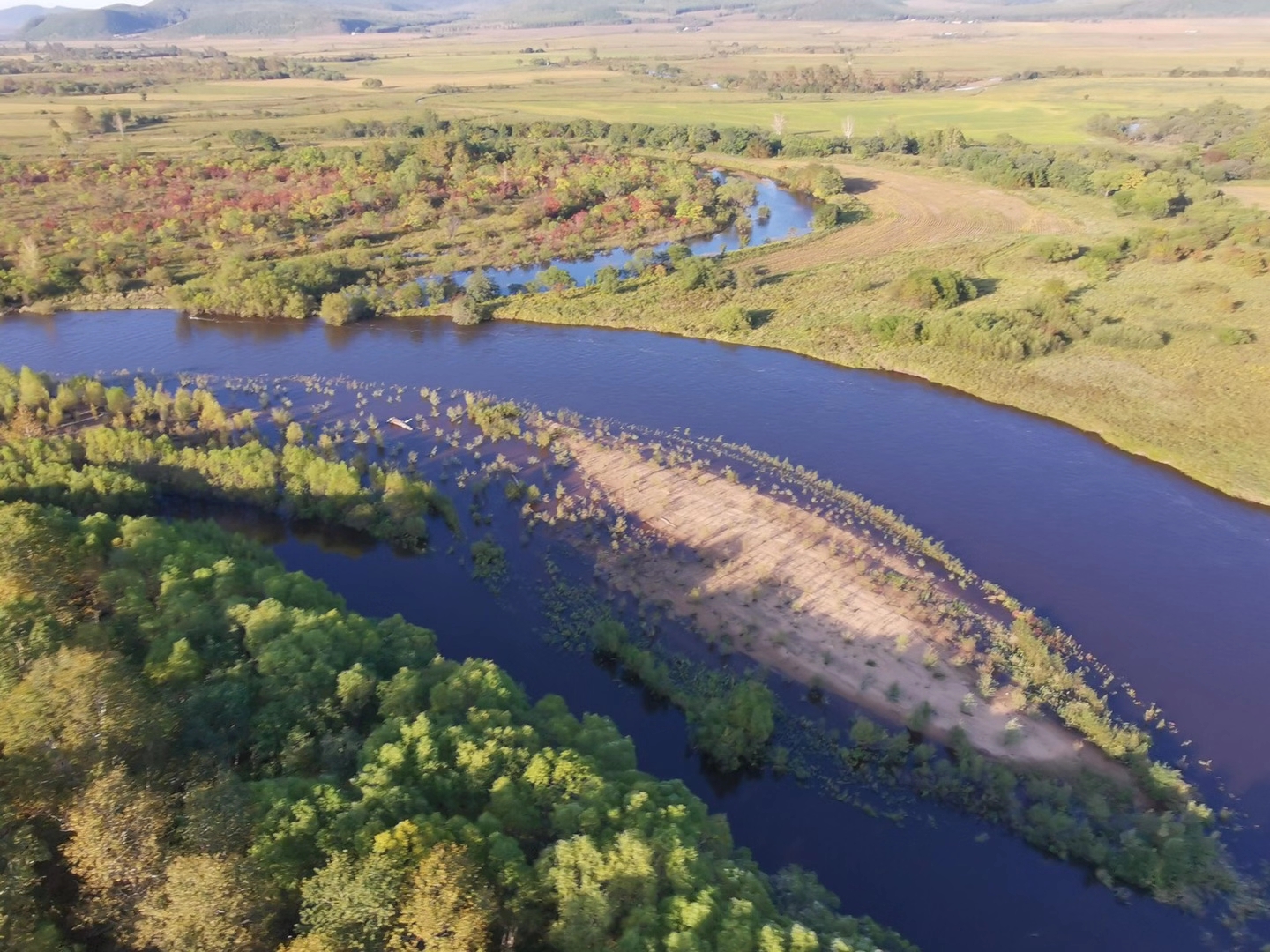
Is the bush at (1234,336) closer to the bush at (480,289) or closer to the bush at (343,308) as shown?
the bush at (480,289)

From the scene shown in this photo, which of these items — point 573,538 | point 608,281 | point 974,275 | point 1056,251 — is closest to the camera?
point 573,538

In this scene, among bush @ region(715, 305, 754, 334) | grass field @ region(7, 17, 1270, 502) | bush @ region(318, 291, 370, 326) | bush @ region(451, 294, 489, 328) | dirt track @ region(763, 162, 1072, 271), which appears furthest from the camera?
dirt track @ region(763, 162, 1072, 271)

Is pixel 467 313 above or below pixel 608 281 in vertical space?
below

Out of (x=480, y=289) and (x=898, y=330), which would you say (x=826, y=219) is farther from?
(x=480, y=289)

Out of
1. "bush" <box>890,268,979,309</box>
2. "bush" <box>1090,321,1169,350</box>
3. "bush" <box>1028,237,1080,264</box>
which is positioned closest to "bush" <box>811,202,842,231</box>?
"bush" <box>1028,237,1080,264</box>

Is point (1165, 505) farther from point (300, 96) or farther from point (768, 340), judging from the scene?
point (300, 96)

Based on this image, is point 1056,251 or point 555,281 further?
point 1056,251

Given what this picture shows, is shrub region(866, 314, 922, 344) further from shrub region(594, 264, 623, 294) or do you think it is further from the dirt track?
shrub region(594, 264, 623, 294)

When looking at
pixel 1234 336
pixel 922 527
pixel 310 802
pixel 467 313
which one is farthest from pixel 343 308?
pixel 1234 336
